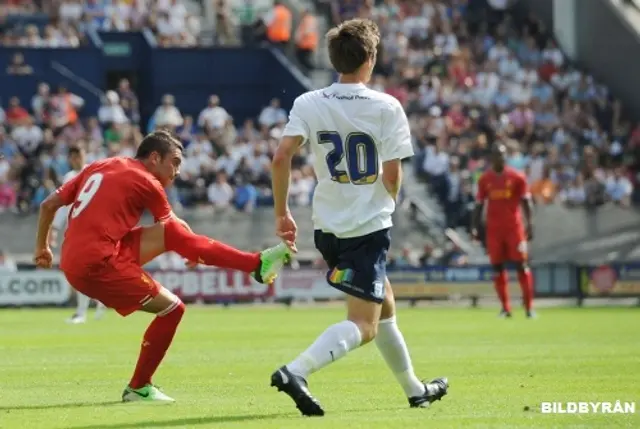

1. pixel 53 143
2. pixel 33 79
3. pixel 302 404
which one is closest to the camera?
pixel 302 404

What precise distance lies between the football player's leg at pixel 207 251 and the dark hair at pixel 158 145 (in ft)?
1.78

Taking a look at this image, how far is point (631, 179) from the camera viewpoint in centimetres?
3731

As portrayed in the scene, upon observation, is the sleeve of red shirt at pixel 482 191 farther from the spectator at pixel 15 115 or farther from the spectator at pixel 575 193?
the spectator at pixel 15 115

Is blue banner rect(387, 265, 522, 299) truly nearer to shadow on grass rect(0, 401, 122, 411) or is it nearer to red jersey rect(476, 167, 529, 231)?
red jersey rect(476, 167, 529, 231)

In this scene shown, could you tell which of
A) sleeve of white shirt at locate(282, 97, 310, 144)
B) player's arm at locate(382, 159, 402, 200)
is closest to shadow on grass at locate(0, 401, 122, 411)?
sleeve of white shirt at locate(282, 97, 310, 144)

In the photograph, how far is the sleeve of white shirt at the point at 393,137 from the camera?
10315mm

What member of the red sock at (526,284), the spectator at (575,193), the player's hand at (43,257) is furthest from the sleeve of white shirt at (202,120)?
the player's hand at (43,257)

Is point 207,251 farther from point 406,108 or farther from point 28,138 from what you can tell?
point 406,108

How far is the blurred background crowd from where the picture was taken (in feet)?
112

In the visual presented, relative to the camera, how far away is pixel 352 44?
33.3 ft

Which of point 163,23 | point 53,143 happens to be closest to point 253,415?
point 53,143

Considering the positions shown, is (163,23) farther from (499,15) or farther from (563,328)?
(563,328)

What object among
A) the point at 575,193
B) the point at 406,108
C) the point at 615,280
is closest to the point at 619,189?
the point at 575,193

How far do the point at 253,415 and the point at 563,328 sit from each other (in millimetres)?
12069
